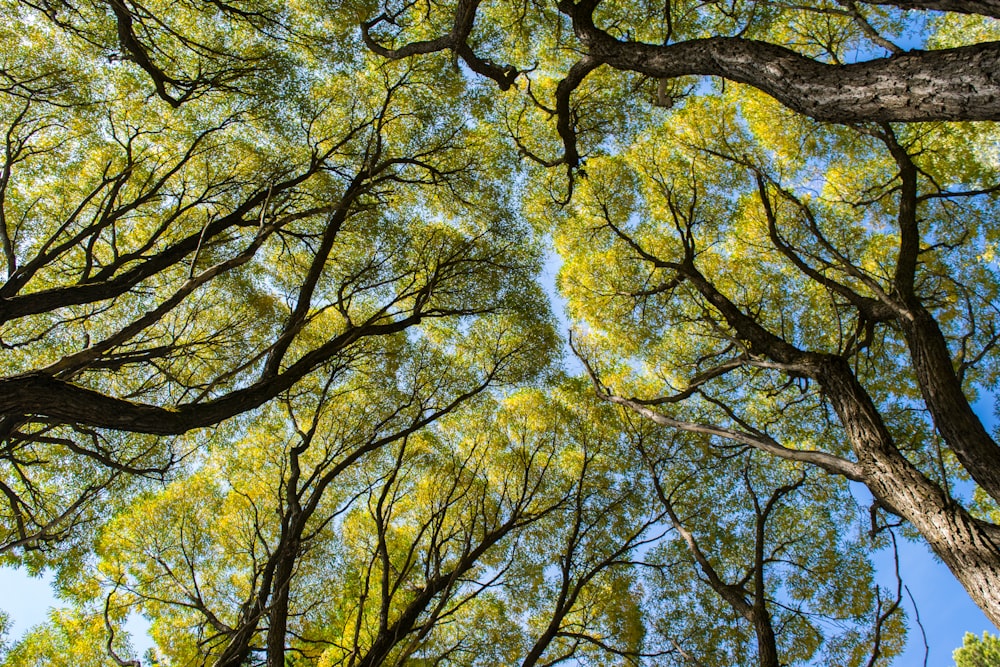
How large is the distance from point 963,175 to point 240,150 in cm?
1011

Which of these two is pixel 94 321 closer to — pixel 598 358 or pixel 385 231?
pixel 385 231

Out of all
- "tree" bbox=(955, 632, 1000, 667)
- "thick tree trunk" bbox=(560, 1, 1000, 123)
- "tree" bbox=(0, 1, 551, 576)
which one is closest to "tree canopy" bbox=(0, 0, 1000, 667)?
"tree" bbox=(0, 1, 551, 576)

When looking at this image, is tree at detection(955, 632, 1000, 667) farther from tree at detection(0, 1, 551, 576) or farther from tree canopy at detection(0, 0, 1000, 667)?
tree at detection(0, 1, 551, 576)

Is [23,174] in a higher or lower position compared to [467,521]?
higher

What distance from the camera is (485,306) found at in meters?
8.52

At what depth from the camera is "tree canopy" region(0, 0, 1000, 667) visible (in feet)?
22.7

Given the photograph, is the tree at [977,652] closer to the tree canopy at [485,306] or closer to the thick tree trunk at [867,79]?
the tree canopy at [485,306]

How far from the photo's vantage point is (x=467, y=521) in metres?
8.85

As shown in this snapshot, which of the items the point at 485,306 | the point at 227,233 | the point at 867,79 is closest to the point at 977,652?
the point at 485,306

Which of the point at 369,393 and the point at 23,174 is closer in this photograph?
the point at 23,174

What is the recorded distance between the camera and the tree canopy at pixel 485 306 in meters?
6.93

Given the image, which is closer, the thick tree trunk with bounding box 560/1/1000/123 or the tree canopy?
the thick tree trunk with bounding box 560/1/1000/123

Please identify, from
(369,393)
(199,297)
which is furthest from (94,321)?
(369,393)

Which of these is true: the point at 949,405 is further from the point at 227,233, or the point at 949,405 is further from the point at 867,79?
the point at 227,233
